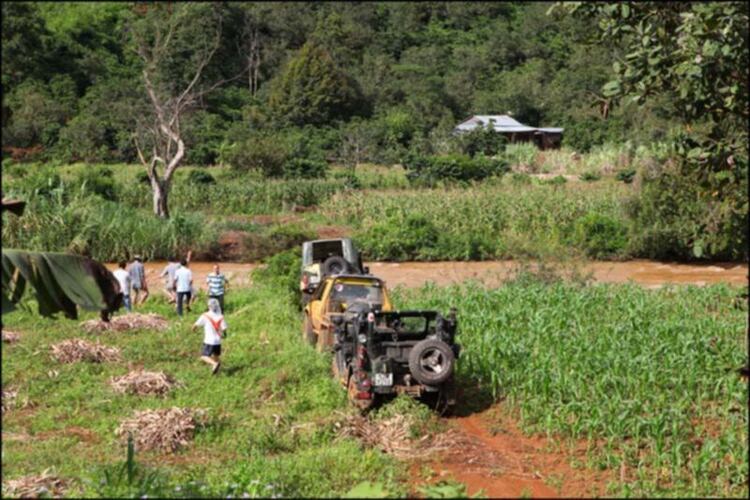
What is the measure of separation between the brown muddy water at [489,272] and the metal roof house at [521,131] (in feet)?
111

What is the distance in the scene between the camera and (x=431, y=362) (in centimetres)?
1114

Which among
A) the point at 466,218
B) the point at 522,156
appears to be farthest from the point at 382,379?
the point at 522,156

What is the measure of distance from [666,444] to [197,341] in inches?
341

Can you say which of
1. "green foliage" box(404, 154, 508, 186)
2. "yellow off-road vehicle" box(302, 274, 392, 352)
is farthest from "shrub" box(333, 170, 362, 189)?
"yellow off-road vehicle" box(302, 274, 392, 352)

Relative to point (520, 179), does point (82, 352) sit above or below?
below

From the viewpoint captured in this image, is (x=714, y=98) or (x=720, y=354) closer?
(x=714, y=98)

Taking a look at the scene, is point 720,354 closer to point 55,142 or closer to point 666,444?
point 666,444

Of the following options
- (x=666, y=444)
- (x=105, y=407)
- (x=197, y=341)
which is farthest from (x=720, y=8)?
(x=197, y=341)

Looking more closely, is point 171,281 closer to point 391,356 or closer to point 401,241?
point 391,356

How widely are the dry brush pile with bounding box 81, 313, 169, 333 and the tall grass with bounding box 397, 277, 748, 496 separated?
4.87m

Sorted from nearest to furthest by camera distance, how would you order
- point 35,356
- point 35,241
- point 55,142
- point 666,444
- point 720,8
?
point 720,8, point 666,444, point 35,356, point 35,241, point 55,142

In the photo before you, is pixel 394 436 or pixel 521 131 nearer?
pixel 394 436

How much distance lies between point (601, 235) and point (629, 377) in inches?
773

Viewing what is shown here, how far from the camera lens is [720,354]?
13.1m
